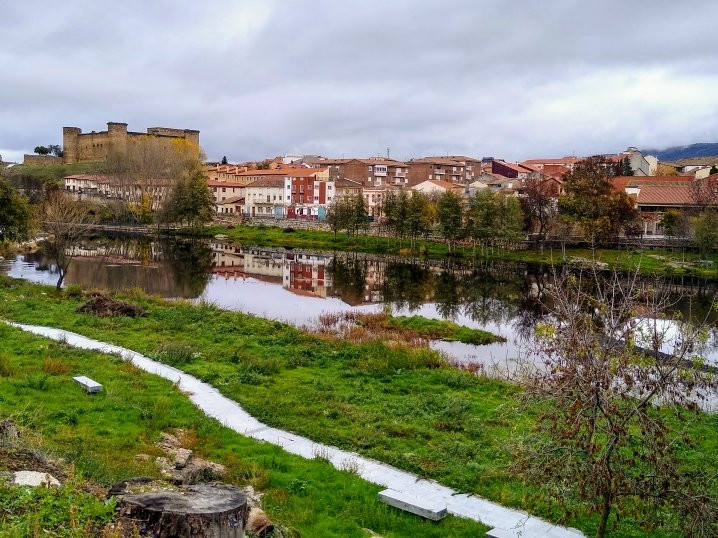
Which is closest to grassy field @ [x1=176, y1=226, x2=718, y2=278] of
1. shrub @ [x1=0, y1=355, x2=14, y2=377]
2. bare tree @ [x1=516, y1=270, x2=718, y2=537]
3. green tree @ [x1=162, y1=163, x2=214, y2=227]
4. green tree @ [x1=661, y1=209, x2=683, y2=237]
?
green tree @ [x1=162, y1=163, x2=214, y2=227]

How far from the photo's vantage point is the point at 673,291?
3884cm

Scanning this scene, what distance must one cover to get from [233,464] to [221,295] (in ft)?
80.0

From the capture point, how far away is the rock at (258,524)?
21.1 feet

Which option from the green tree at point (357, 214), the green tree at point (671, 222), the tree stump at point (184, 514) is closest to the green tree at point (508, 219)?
the green tree at point (671, 222)

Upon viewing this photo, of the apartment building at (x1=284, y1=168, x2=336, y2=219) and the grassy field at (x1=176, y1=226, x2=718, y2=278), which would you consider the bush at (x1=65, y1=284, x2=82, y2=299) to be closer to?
the grassy field at (x1=176, y1=226, x2=718, y2=278)

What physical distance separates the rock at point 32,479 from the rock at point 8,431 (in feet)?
4.33

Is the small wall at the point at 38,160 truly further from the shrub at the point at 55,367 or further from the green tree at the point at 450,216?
the shrub at the point at 55,367

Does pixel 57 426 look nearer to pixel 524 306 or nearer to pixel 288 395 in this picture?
pixel 288 395

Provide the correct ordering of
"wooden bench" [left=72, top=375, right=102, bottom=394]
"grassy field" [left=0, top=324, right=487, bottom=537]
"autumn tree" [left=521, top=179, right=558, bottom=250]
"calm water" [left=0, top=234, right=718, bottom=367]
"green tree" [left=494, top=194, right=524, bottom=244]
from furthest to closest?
"autumn tree" [left=521, top=179, right=558, bottom=250] < "green tree" [left=494, top=194, right=524, bottom=244] < "calm water" [left=0, top=234, right=718, bottom=367] < "wooden bench" [left=72, top=375, right=102, bottom=394] < "grassy field" [left=0, top=324, right=487, bottom=537]

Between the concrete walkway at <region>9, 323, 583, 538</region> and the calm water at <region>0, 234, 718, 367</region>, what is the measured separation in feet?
30.2

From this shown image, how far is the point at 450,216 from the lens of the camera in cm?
6059

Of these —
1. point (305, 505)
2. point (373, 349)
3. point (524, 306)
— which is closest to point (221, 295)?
point (524, 306)

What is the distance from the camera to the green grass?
2328 cm

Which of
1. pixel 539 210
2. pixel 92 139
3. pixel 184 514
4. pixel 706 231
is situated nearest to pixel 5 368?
pixel 184 514
